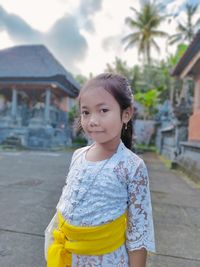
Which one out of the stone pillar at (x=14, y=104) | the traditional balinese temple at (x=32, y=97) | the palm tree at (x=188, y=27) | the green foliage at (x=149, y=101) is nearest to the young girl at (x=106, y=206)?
the traditional balinese temple at (x=32, y=97)

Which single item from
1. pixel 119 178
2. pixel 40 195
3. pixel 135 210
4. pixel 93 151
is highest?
pixel 93 151

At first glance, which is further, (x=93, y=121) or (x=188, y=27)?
(x=188, y=27)

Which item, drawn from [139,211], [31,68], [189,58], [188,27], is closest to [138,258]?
[139,211]

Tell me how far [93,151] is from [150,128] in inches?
727

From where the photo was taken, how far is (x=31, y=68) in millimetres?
15492

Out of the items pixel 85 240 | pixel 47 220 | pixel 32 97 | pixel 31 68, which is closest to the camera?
pixel 85 240

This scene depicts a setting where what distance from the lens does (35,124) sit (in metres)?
15.1

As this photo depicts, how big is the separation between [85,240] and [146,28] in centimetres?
3165

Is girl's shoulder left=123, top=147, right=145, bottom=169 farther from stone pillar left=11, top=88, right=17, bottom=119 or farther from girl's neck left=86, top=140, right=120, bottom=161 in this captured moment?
stone pillar left=11, top=88, right=17, bottom=119

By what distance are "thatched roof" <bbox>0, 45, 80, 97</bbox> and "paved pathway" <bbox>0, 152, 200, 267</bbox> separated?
9886 millimetres

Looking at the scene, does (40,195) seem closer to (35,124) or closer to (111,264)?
(111,264)

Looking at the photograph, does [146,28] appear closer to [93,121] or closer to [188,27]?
[188,27]

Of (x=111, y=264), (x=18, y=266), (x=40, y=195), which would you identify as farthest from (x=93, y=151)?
(x=40, y=195)

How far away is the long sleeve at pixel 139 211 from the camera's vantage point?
1.18 meters
